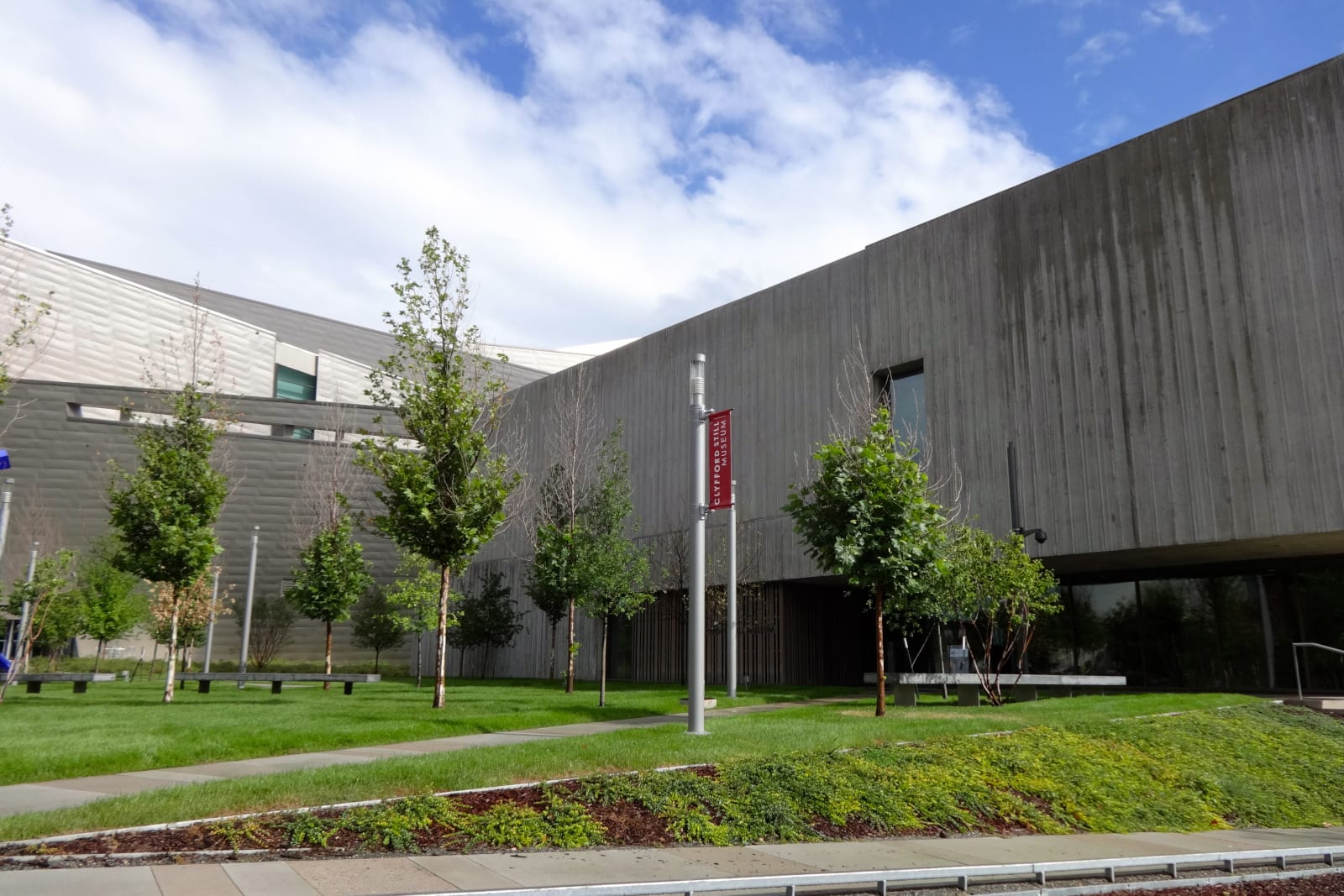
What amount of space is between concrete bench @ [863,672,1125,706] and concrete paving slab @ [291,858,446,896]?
1228 cm

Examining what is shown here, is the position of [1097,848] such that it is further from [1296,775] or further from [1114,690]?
[1114,690]

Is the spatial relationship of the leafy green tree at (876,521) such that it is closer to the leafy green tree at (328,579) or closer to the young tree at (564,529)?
the young tree at (564,529)

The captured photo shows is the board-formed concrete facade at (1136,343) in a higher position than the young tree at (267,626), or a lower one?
higher

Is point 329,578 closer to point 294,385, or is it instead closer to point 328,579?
point 328,579

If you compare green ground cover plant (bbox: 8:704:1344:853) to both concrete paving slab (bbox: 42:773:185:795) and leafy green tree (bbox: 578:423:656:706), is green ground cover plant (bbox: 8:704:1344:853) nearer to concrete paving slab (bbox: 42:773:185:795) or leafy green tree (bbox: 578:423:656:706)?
concrete paving slab (bbox: 42:773:185:795)

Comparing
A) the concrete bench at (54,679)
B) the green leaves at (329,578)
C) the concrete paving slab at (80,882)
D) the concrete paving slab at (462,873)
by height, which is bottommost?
the concrete paving slab at (462,873)

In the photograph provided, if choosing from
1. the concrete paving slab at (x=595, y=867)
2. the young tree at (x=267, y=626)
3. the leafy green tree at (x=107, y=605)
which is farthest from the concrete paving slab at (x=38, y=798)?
the young tree at (x=267, y=626)

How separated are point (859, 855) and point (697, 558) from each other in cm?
623

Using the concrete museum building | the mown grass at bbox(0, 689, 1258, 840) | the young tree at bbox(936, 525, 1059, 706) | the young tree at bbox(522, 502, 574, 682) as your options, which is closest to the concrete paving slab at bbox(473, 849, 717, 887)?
the mown grass at bbox(0, 689, 1258, 840)

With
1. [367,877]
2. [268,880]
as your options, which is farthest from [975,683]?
[268,880]

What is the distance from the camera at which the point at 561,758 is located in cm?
968

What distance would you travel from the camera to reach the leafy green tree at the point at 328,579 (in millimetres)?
27734

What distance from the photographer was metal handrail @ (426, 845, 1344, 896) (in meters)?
5.46

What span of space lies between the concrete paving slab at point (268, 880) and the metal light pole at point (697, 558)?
21.7 ft
